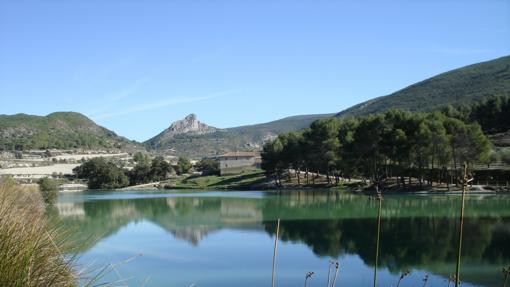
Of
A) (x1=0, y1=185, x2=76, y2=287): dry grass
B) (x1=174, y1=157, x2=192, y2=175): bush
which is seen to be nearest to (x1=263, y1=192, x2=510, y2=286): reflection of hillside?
(x1=0, y1=185, x2=76, y2=287): dry grass

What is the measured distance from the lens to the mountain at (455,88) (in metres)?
134

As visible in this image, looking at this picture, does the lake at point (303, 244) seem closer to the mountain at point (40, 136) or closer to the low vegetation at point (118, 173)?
the low vegetation at point (118, 173)

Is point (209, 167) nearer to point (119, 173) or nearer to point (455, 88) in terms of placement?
point (119, 173)

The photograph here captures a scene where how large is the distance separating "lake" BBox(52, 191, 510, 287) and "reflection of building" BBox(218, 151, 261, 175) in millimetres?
66144

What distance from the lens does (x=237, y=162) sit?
113 m

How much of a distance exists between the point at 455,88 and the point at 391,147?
10589cm

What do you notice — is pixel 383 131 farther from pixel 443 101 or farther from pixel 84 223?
pixel 443 101

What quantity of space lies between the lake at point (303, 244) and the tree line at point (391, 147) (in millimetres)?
8895

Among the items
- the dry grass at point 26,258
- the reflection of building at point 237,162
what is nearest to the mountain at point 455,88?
the reflection of building at point 237,162

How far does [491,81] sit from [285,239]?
428 feet

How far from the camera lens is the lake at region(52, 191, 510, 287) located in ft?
52.4

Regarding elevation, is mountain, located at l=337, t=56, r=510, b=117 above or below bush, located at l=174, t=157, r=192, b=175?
above

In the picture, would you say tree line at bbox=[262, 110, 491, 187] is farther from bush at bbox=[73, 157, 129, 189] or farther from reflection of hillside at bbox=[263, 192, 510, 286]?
bush at bbox=[73, 157, 129, 189]

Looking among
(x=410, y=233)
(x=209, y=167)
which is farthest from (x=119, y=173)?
(x=410, y=233)
